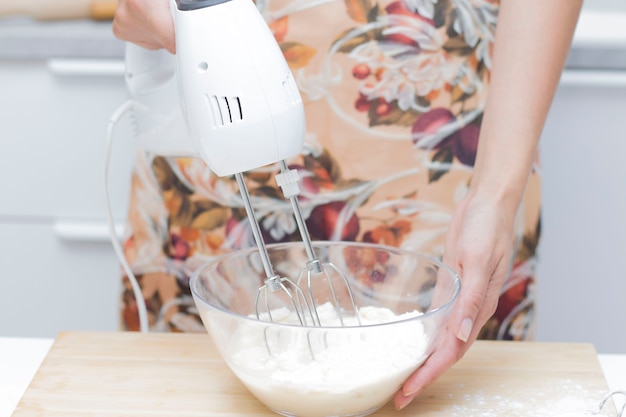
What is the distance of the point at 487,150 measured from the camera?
0.84m

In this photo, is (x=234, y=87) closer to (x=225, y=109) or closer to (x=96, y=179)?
(x=225, y=109)

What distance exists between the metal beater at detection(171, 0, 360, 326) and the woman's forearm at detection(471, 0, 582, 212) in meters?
0.26

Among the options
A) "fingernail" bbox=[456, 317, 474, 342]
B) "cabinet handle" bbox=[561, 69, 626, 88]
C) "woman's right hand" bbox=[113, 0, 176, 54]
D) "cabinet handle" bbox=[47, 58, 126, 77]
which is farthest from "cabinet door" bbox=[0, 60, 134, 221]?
"fingernail" bbox=[456, 317, 474, 342]

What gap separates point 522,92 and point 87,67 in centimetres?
75

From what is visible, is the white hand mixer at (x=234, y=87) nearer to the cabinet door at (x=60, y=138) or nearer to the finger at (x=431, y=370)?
the finger at (x=431, y=370)

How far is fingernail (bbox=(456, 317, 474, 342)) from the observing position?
73cm

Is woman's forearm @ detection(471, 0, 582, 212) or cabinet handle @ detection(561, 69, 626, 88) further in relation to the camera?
cabinet handle @ detection(561, 69, 626, 88)

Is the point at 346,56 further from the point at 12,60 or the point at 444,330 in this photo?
the point at 12,60

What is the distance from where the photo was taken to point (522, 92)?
834mm

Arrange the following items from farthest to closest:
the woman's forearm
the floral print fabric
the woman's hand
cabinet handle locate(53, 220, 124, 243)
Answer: cabinet handle locate(53, 220, 124, 243)
the floral print fabric
the woman's forearm
the woman's hand

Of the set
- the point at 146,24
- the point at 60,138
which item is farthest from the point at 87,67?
the point at 146,24

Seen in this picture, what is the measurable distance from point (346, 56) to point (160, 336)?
Result: 1.27 feet

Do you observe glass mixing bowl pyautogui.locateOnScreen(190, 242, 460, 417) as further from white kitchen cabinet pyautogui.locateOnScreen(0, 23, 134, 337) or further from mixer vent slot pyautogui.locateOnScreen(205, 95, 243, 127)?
white kitchen cabinet pyautogui.locateOnScreen(0, 23, 134, 337)

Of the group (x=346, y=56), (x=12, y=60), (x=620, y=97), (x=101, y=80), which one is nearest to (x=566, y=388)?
A: (x=346, y=56)
